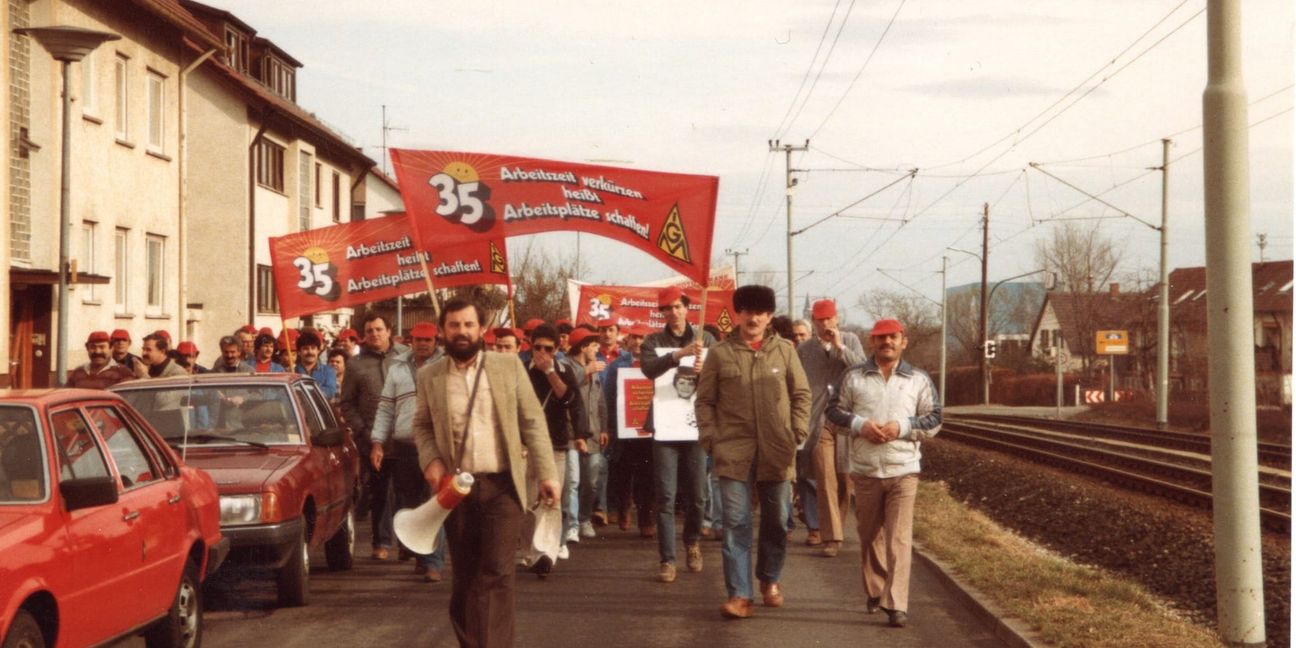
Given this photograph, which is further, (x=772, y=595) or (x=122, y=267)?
(x=122, y=267)

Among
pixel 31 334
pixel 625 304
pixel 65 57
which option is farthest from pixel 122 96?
pixel 65 57

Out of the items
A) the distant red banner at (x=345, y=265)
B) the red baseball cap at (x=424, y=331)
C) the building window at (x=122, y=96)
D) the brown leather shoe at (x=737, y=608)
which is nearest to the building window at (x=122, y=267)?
the building window at (x=122, y=96)

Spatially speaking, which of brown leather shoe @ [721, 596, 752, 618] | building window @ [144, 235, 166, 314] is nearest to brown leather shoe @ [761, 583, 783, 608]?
brown leather shoe @ [721, 596, 752, 618]

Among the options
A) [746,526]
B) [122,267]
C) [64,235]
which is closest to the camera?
[746,526]

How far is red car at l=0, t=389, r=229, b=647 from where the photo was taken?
6.59m

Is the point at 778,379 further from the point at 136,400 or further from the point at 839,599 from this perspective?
the point at 136,400

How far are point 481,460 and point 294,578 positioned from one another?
10.5ft

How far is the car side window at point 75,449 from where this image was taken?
7262 millimetres

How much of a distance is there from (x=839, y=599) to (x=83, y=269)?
750 inches

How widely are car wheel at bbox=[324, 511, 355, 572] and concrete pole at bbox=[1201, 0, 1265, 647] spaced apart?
6.24m

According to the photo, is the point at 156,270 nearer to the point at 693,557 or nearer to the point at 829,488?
the point at 829,488

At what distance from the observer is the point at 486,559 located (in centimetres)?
765

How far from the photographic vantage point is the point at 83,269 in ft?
88.5

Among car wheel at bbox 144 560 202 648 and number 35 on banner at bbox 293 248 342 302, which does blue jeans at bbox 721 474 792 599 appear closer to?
car wheel at bbox 144 560 202 648
